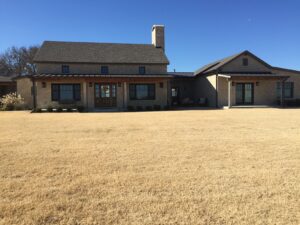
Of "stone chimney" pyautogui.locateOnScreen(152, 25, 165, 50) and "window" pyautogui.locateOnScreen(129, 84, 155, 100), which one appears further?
"stone chimney" pyautogui.locateOnScreen(152, 25, 165, 50)

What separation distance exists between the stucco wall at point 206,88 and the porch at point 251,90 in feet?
2.53

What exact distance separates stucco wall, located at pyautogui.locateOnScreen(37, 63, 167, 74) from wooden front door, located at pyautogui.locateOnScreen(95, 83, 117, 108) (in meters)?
1.76

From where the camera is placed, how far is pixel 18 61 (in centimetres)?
5281

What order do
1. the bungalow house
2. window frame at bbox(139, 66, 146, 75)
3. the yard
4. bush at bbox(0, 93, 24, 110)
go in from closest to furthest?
the yard → the bungalow house → bush at bbox(0, 93, 24, 110) → window frame at bbox(139, 66, 146, 75)

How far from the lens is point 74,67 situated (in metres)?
23.6

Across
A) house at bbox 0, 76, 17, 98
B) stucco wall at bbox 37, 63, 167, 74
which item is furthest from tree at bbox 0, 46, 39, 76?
stucco wall at bbox 37, 63, 167, 74

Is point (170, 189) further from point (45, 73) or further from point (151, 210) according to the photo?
point (45, 73)

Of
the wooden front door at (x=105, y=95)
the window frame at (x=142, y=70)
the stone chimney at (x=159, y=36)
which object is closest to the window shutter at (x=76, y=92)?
the wooden front door at (x=105, y=95)

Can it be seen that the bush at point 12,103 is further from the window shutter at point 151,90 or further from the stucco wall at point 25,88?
the window shutter at point 151,90

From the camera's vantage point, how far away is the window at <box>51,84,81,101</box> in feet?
73.6

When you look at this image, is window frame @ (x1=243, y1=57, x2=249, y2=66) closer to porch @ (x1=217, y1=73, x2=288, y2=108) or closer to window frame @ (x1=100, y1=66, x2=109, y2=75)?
porch @ (x1=217, y1=73, x2=288, y2=108)

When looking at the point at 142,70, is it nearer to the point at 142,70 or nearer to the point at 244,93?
the point at 142,70

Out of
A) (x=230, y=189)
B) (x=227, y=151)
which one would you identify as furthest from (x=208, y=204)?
(x=227, y=151)

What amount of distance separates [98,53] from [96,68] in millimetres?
1966
